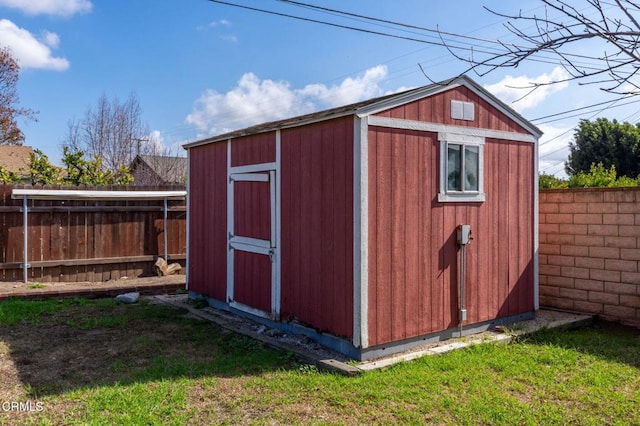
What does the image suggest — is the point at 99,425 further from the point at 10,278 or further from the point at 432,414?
the point at 10,278

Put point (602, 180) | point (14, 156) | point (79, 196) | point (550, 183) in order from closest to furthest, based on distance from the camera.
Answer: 1. point (602, 180)
2. point (550, 183)
3. point (79, 196)
4. point (14, 156)

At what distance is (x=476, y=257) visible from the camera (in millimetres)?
5551

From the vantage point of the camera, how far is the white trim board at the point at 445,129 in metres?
4.79

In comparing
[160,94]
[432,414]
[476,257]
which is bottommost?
[432,414]

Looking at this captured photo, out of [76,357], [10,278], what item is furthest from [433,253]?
[10,278]

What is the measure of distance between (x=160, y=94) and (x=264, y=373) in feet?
52.3

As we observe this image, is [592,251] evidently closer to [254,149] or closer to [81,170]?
[254,149]

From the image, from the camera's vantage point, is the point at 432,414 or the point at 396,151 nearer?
the point at 432,414

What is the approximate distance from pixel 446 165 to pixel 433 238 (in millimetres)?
789

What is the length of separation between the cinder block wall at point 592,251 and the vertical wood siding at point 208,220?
449cm

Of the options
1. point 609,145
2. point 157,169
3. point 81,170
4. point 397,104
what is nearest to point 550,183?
point 397,104

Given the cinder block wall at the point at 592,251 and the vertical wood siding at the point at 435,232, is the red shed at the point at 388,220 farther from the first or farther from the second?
the cinder block wall at the point at 592,251

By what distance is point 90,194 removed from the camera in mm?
8766

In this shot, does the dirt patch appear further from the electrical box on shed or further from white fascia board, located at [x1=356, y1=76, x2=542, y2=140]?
white fascia board, located at [x1=356, y1=76, x2=542, y2=140]
